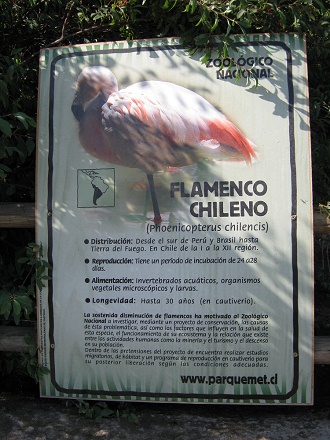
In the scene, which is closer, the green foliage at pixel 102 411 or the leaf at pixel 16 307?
the leaf at pixel 16 307

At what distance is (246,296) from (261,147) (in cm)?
83

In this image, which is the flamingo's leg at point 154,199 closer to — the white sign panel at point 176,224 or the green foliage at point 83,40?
the white sign panel at point 176,224

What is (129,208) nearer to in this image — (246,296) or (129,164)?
(129,164)

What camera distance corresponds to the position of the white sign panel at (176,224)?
288 centimetres

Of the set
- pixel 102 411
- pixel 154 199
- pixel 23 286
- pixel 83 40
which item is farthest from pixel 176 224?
pixel 83 40

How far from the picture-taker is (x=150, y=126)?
3.00 m

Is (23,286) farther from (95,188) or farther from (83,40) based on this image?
(83,40)

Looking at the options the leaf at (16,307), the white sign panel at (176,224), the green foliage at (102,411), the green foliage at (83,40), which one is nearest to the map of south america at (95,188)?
the white sign panel at (176,224)

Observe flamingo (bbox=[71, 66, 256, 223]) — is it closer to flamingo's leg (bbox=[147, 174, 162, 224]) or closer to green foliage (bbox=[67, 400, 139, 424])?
flamingo's leg (bbox=[147, 174, 162, 224])

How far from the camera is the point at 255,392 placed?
9.51ft

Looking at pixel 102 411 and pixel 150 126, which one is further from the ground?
pixel 150 126

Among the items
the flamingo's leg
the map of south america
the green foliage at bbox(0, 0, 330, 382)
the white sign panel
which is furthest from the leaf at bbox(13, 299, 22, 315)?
the flamingo's leg

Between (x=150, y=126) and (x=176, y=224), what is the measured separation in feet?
1.91

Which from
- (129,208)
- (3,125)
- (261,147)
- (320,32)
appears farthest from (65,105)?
(320,32)
